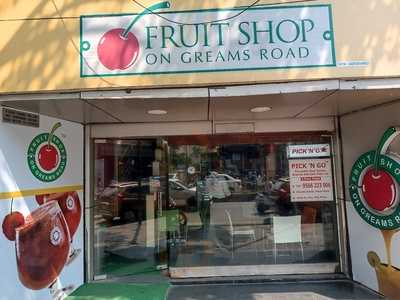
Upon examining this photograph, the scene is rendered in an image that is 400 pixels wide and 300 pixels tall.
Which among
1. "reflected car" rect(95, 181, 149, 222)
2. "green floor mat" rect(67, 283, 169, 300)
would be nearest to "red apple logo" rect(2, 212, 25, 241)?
"green floor mat" rect(67, 283, 169, 300)

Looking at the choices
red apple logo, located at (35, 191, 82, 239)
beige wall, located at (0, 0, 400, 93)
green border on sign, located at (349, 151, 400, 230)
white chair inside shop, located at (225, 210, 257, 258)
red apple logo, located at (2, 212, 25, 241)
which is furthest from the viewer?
white chair inside shop, located at (225, 210, 257, 258)

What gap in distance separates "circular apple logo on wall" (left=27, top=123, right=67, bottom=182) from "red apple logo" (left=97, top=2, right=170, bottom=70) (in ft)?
4.83

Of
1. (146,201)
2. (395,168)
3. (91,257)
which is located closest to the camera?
(395,168)

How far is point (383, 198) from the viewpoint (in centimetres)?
508

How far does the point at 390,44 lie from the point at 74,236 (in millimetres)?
4768

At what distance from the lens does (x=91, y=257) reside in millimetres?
6027

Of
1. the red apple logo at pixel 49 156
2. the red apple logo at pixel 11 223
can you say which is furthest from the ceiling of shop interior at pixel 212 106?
the red apple logo at pixel 11 223

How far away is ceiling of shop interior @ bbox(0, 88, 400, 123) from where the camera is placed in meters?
4.45

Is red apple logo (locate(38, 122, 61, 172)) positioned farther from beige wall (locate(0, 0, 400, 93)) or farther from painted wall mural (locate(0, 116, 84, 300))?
beige wall (locate(0, 0, 400, 93))

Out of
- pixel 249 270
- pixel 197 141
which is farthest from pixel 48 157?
pixel 249 270

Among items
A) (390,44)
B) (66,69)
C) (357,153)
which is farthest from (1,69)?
(357,153)

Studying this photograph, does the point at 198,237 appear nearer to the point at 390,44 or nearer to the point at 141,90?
the point at 141,90

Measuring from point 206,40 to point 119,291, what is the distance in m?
3.68

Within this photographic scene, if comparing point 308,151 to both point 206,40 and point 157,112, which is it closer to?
point 157,112
